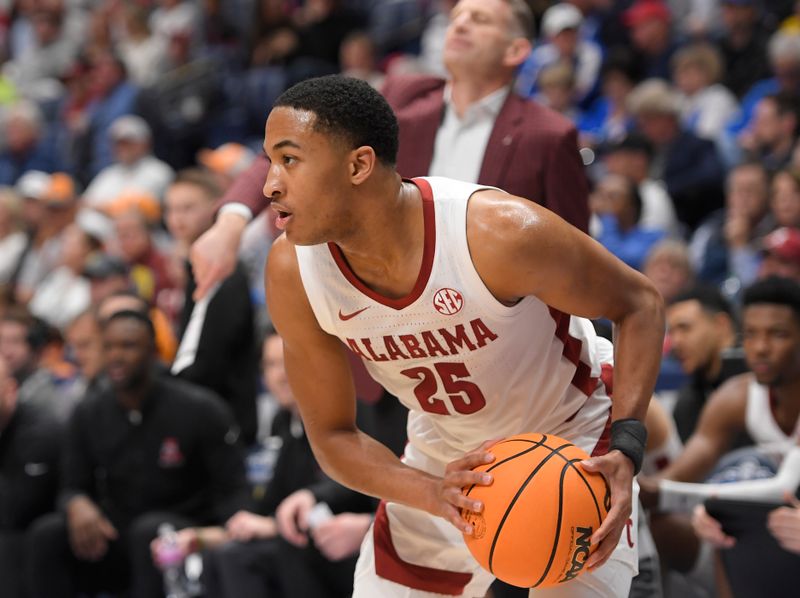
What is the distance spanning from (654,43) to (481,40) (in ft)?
22.2

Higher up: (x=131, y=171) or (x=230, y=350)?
(x=131, y=171)

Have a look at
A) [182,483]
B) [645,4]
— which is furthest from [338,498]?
[645,4]

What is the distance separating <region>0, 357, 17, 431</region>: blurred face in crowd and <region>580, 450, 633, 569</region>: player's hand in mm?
5014

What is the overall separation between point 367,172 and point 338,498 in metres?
3.01

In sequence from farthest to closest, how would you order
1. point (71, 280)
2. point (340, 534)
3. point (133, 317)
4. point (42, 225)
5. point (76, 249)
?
point (42, 225), point (71, 280), point (76, 249), point (133, 317), point (340, 534)

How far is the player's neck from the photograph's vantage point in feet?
10.7

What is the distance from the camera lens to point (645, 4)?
11227 millimetres

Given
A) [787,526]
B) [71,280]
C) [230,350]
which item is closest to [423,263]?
[787,526]

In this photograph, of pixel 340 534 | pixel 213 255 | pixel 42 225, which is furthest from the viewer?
pixel 42 225

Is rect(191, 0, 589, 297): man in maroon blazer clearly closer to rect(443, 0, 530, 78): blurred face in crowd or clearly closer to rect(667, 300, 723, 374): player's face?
rect(443, 0, 530, 78): blurred face in crowd

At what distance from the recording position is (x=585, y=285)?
323cm

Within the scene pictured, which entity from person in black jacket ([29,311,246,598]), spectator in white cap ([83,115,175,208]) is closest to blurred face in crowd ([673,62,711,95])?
spectator in white cap ([83,115,175,208])

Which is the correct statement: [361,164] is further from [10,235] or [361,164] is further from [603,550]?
[10,235]

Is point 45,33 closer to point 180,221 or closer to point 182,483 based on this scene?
point 180,221
